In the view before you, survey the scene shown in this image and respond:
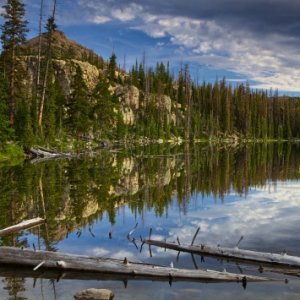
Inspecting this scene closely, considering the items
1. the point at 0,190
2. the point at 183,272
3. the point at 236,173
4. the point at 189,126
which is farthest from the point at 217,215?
the point at 189,126

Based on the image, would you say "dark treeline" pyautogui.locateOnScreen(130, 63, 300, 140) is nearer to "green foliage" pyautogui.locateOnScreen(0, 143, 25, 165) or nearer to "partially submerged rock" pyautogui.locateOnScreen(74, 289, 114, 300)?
"green foliage" pyautogui.locateOnScreen(0, 143, 25, 165)

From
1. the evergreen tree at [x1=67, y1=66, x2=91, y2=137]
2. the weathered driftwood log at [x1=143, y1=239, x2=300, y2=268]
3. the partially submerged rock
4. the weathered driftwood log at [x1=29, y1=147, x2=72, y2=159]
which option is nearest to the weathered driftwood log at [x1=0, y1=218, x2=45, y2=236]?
the weathered driftwood log at [x1=143, y1=239, x2=300, y2=268]

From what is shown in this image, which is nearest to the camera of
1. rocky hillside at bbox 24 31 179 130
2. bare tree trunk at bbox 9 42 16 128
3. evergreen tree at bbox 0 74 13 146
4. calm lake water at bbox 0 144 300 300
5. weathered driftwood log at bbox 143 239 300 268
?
calm lake water at bbox 0 144 300 300

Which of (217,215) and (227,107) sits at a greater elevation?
(227,107)

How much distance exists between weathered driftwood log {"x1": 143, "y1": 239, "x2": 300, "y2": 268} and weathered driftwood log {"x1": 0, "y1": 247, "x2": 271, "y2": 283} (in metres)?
0.96

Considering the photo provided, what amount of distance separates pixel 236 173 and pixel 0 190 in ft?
53.3

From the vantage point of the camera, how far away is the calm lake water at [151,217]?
371 inches

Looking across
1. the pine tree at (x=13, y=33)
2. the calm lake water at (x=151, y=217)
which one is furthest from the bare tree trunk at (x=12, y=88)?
the calm lake water at (x=151, y=217)

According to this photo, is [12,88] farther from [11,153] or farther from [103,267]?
[103,267]

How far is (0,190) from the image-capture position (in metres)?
22.2

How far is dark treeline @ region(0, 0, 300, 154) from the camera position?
4549cm

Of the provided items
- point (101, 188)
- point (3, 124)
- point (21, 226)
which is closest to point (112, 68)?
point (3, 124)

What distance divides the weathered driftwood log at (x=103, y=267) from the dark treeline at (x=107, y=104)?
28.6 metres

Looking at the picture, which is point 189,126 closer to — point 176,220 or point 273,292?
point 176,220
